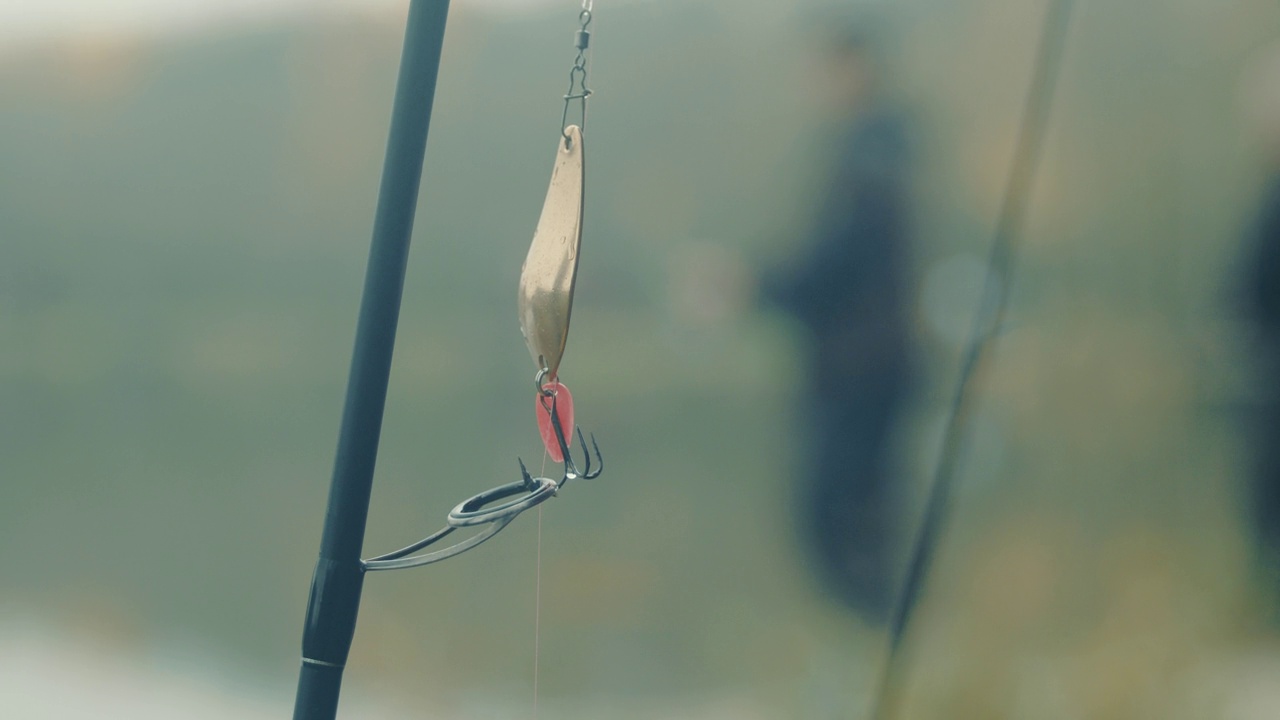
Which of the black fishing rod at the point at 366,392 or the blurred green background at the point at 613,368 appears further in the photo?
the blurred green background at the point at 613,368

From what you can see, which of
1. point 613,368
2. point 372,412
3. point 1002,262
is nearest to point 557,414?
point 372,412

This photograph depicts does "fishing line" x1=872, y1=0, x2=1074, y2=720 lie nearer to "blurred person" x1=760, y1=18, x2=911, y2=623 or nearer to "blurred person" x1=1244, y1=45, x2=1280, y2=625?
"blurred person" x1=760, y1=18, x2=911, y2=623

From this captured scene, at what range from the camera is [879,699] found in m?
0.80

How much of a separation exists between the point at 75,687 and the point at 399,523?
416 mm

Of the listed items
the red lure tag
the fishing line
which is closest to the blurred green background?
the fishing line

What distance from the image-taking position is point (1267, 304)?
0.75 meters

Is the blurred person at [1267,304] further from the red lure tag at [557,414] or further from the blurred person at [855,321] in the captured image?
the red lure tag at [557,414]

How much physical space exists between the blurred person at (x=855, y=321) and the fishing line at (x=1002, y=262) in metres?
0.04

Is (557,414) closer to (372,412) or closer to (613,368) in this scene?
(372,412)

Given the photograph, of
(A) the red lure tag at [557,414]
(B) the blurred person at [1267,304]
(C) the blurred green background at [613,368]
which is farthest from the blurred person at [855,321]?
(A) the red lure tag at [557,414]

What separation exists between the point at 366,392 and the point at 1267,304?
73 cm

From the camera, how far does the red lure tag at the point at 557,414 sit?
1.51 feet

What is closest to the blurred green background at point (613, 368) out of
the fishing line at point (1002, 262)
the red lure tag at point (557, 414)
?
the fishing line at point (1002, 262)

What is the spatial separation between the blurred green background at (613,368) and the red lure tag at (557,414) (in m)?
0.36
